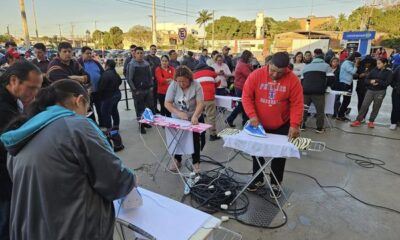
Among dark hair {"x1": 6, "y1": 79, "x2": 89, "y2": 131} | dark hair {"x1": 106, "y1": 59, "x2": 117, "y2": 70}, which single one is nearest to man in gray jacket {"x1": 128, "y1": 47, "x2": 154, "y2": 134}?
dark hair {"x1": 106, "y1": 59, "x2": 117, "y2": 70}

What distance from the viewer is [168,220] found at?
1.68 meters

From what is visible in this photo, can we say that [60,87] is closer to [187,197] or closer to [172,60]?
[187,197]

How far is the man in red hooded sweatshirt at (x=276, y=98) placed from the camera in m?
2.90

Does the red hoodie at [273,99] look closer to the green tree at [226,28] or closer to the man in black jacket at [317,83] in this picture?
the man in black jacket at [317,83]

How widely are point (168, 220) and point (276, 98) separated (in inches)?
74.3

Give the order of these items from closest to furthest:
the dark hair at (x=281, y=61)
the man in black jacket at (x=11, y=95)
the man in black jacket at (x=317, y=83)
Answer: the man in black jacket at (x=11, y=95)
the dark hair at (x=281, y=61)
the man in black jacket at (x=317, y=83)

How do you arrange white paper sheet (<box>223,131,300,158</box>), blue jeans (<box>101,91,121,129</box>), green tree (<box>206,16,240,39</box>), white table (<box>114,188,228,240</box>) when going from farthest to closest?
green tree (<box>206,16,240,39</box>) → blue jeans (<box>101,91,121,129</box>) → white paper sheet (<box>223,131,300,158</box>) → white table (<box>114,188,228,240</box>)

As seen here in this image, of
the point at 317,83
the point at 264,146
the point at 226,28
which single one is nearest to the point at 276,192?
the point at 264,146

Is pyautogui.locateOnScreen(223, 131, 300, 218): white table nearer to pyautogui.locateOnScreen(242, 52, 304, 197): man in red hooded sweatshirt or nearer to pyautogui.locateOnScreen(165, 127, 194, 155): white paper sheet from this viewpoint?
pyautogui.locateOnScreen(242, 52, 304, 197): man in red hooded sweatshirt

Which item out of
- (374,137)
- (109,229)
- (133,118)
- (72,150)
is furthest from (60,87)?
(374,137)

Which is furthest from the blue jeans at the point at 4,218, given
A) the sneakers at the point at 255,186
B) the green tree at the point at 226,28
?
the green tree at the point at 226,28

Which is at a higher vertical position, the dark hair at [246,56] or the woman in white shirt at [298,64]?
the dark hair at [246,56]

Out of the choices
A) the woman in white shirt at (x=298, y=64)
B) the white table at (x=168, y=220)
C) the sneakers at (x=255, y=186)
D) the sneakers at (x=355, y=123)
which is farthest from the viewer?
the woman in white shirt at (x=298, y=64)

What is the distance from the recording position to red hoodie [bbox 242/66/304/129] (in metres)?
2.95
